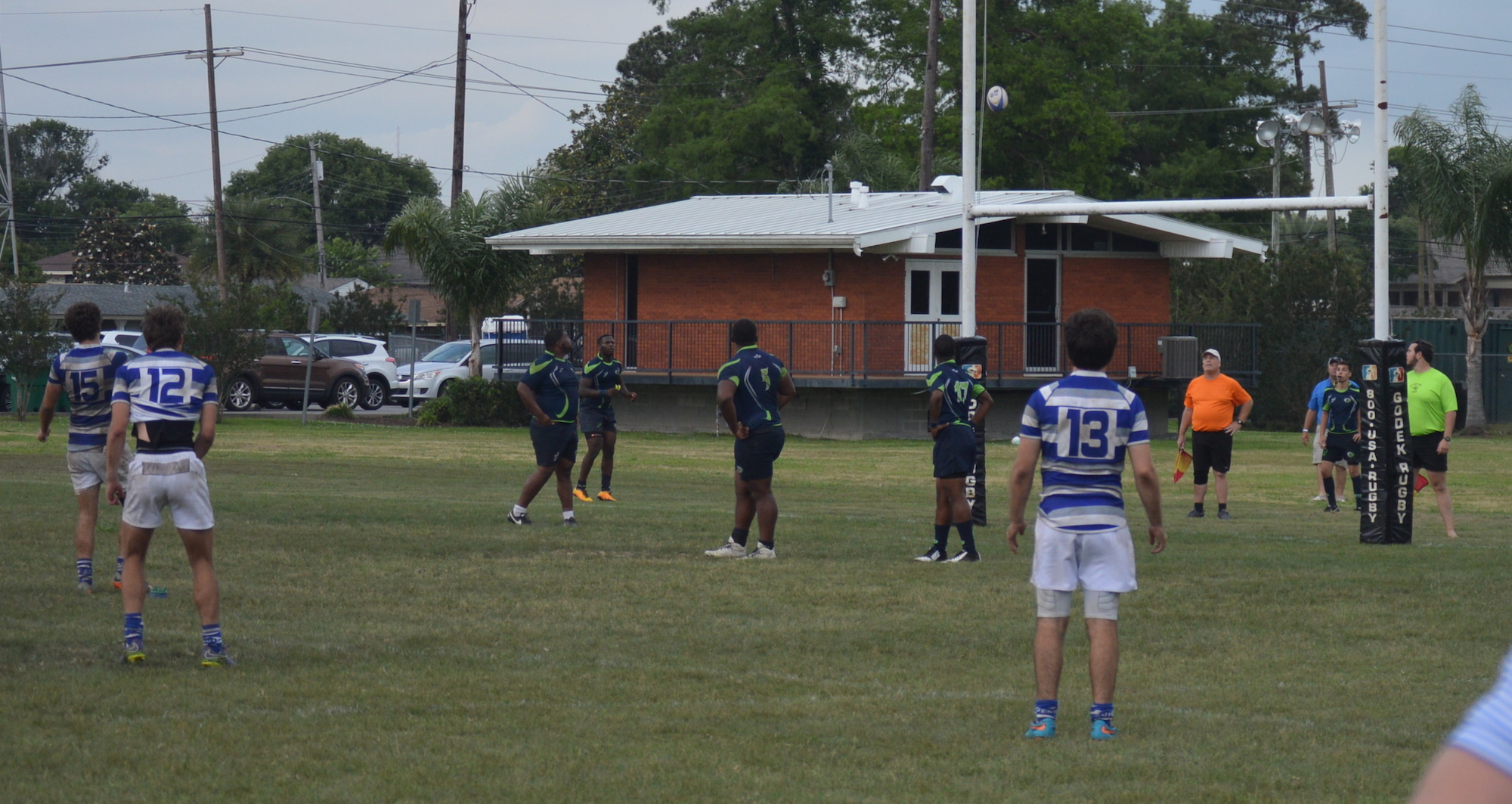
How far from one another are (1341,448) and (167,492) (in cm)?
1367

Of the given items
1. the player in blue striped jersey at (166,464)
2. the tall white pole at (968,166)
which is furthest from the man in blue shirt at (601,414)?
the player in blue striped jersey at (166,464)

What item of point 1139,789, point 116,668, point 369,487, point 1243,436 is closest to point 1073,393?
point 1139,789

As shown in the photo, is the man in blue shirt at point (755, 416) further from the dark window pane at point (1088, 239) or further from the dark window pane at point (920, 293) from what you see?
the dark window pane at point (1088, 239)

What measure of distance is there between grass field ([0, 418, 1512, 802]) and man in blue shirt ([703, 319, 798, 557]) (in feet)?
1.88

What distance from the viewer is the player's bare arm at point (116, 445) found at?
26.1ft

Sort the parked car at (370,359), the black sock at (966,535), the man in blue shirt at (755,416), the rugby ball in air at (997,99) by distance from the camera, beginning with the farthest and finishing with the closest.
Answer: the parked car at (370,359) → the rugby ball in air at (997,99) → the black sock at (966,535) → the man in blue shirt at (755,416)

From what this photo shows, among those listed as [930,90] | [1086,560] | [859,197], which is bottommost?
[1086,560]

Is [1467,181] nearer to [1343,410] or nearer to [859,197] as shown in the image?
[859,197]

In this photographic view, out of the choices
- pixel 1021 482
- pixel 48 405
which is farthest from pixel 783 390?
pixel 1021 482

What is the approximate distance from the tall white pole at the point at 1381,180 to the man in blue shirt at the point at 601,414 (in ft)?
25.7

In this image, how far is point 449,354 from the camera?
3962cm

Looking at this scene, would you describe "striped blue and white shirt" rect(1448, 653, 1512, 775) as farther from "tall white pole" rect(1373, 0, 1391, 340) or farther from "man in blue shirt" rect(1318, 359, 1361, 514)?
"man in blue shirt" rect(1318, 359, 1361, 514)

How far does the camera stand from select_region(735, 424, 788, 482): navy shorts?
12328 millimetres

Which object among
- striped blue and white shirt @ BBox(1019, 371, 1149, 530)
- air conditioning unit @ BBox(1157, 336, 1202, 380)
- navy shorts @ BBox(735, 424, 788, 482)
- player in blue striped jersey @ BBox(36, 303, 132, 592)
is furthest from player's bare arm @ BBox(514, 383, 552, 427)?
air conditioning unit @ BBox(1157, 336, 1202, 380)
